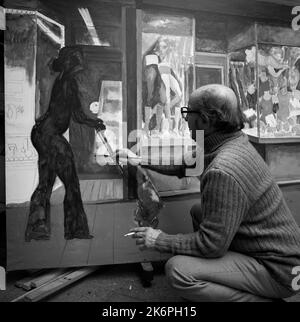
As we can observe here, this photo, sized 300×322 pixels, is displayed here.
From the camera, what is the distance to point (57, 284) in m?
2.32

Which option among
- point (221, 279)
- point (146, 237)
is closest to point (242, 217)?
point (221, 279)

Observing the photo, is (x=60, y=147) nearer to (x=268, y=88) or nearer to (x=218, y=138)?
(x=218, y=138)

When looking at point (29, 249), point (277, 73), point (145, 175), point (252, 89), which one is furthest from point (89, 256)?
point (277, 73)

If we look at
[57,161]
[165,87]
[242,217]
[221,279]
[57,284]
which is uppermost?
[165,87]

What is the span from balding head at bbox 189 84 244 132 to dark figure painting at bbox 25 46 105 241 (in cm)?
86

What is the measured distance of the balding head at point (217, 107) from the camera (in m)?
1.85

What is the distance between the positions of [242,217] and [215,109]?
58 cm

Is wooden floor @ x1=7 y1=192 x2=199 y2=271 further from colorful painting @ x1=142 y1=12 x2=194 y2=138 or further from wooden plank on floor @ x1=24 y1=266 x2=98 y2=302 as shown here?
colorful painting @ x1=142 y1=12 x2=194 y2=138

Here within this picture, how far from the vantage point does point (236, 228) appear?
173 cm

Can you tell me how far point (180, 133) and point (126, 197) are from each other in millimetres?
632

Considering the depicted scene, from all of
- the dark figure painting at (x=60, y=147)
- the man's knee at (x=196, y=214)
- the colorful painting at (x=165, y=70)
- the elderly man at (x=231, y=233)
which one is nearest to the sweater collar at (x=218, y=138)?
the elderly man at (x=231, y=233)

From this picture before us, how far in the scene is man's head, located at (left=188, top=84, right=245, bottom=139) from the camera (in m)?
1.85

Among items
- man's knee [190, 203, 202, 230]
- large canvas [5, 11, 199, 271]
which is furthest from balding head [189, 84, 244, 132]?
large canvas [5, 11, 199, 271]
